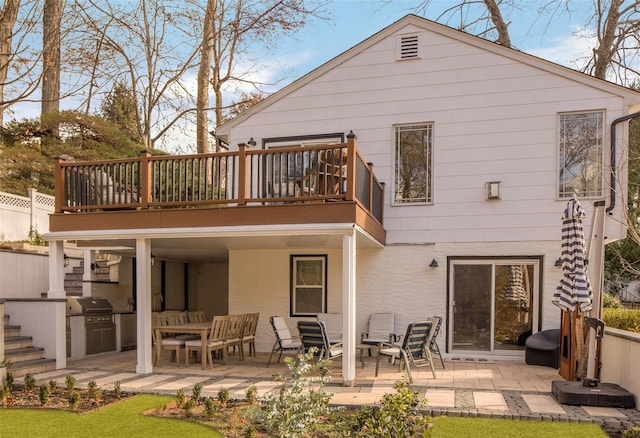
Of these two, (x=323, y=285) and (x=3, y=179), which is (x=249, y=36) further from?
(x=323, y=285)

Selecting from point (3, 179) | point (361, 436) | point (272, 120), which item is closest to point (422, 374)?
point (361, 436)

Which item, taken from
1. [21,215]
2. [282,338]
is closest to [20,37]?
[21,215]

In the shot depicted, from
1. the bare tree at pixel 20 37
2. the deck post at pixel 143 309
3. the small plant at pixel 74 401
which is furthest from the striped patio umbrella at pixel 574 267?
the bare tree at pixel 20 37

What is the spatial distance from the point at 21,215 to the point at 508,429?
44.4ft

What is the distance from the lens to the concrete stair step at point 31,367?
7.84m

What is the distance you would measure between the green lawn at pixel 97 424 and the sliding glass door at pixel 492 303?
609 centimetres

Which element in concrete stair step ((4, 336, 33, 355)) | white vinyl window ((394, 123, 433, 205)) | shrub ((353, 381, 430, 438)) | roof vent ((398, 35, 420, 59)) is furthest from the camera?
roof vent ((398, 35, 420, 59))

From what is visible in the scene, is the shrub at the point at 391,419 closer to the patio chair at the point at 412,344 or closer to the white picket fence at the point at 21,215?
the patio chair at the point at 412,344

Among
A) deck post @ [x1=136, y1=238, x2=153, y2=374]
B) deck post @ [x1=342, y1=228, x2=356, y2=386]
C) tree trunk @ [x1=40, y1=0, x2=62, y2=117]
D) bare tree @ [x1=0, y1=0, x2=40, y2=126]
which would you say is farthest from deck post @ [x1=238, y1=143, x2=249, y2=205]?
tree trunk @ [x1=40, y1=0, x2=62, y2=117]

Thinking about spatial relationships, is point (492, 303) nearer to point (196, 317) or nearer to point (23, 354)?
point (196, 317)

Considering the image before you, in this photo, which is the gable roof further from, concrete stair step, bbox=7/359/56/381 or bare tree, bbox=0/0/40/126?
concrete stair step, bbox=7/359/56/381

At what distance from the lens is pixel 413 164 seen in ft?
34.3

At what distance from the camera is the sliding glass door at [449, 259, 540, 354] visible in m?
9.77

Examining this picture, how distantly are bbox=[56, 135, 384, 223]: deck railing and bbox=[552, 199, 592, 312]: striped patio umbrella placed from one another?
3074 millimetres
